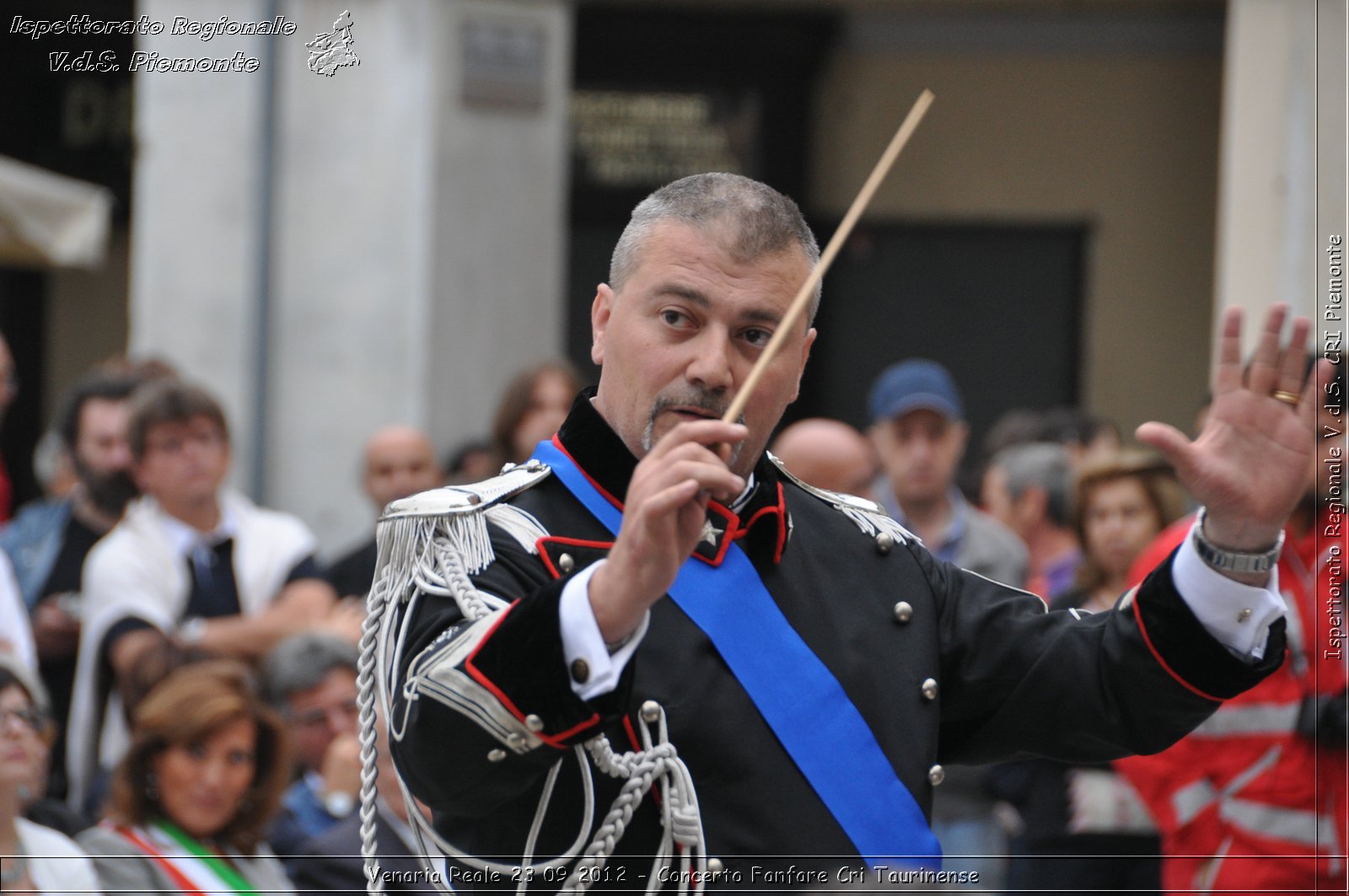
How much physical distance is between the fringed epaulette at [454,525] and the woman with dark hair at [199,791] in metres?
1.88

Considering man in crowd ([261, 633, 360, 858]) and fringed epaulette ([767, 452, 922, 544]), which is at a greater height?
fringed epaulette ([767, 452, 922, 544])

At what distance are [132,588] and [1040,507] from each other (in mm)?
3074

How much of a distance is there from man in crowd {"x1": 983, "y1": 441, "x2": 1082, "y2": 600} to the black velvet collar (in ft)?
11.2

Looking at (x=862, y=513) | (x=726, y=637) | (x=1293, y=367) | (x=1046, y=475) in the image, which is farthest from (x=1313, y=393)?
(x=1046, y=475)

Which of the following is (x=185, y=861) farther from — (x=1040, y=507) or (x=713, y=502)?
(x=1040, y=507)

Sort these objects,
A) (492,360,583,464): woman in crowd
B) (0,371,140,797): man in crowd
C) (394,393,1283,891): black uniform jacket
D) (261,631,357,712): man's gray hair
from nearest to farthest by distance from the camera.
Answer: (394,393,1283,891): black uniform jacket < (261,631,357,712): man's gray hair < (0,371,140,797): man in crowd < (492,360,583,464): woman in crowd

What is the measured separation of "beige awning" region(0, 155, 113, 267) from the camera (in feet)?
24.8

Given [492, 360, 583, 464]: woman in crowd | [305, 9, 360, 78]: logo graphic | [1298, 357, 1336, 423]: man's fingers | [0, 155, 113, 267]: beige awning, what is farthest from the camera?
[0, 155, 113, 267]: beige awning

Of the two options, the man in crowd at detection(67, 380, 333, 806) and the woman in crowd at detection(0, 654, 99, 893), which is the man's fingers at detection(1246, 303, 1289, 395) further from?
the man in crowd at detection(67, 380, 333, 806)

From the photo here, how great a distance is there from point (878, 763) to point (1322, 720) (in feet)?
6.57

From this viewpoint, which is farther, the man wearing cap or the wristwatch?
the man wearing cap

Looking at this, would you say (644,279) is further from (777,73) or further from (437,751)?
(777,73)

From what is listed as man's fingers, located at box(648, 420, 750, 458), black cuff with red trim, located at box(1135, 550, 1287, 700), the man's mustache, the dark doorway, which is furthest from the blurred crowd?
the dark doorway

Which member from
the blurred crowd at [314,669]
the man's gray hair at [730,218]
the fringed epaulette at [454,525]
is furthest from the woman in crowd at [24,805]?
the man's gray hair at [730,218]
